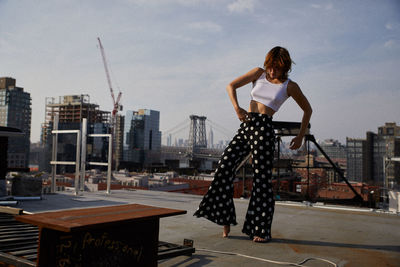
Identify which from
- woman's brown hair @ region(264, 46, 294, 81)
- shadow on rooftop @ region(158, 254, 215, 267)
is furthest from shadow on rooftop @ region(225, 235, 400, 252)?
woman's brown hair @ region(264, 46, 294, 81)

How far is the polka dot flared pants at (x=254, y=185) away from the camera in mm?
3018

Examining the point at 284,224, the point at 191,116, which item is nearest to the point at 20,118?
the point at 191,116

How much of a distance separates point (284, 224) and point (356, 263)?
1.66 metres

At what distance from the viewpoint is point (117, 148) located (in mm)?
133625

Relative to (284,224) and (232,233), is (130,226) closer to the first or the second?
(232,233)

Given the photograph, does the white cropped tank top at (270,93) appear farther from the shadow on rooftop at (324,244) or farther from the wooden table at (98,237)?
the wooden table at (98,237)

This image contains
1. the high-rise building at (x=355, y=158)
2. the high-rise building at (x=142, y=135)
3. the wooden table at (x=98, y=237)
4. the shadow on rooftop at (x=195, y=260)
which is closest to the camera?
the wooden table at (x=98, y=237)

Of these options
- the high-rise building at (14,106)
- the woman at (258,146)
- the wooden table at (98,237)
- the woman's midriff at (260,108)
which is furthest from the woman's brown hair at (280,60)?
the high-rise building at (14,106)

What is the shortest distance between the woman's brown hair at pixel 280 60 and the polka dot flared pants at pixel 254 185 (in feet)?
1.58

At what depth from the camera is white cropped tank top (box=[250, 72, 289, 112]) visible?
308cm

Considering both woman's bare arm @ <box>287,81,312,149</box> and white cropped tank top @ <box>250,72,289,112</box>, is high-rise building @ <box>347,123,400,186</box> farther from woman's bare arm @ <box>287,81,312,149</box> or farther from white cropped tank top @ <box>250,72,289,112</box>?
white cropped tank top @ <box>250,72,289,112</box>

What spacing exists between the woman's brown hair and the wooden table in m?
1.78

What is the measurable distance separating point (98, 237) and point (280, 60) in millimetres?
2258

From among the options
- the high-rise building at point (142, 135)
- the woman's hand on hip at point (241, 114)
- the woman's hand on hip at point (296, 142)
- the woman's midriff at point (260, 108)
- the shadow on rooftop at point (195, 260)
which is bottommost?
the shadow on rooftop at point (195, 260)
